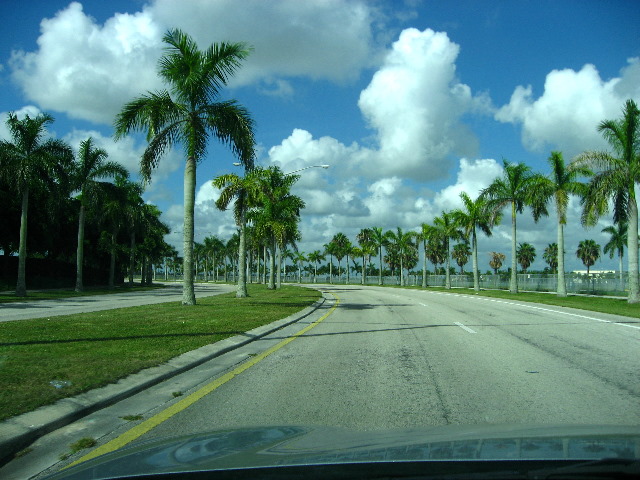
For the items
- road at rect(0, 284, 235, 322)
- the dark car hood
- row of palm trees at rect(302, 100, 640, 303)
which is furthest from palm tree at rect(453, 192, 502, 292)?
the dark car hood

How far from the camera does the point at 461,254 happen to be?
111 meters

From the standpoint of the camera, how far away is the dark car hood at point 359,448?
9.58 feet

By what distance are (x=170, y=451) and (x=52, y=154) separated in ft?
113

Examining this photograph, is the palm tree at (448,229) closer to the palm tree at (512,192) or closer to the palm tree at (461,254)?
the palm tree at (512,192)

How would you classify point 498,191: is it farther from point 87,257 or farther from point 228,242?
point 228,242

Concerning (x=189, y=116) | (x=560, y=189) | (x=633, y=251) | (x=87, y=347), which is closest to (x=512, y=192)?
(x=560, y=189)

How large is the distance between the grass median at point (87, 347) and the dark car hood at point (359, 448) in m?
2.68

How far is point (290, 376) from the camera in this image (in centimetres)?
801

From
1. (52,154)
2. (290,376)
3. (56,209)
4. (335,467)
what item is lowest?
(290,376)

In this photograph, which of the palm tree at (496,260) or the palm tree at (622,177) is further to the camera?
the palm tree at (496,260)

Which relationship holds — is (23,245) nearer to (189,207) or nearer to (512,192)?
(189,207)

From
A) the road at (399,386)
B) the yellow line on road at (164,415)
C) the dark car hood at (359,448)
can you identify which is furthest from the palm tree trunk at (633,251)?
the dark car hood at (359,448)

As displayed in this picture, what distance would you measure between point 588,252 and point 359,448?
4024 inches

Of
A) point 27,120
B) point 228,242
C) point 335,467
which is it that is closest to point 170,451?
point 335,467
